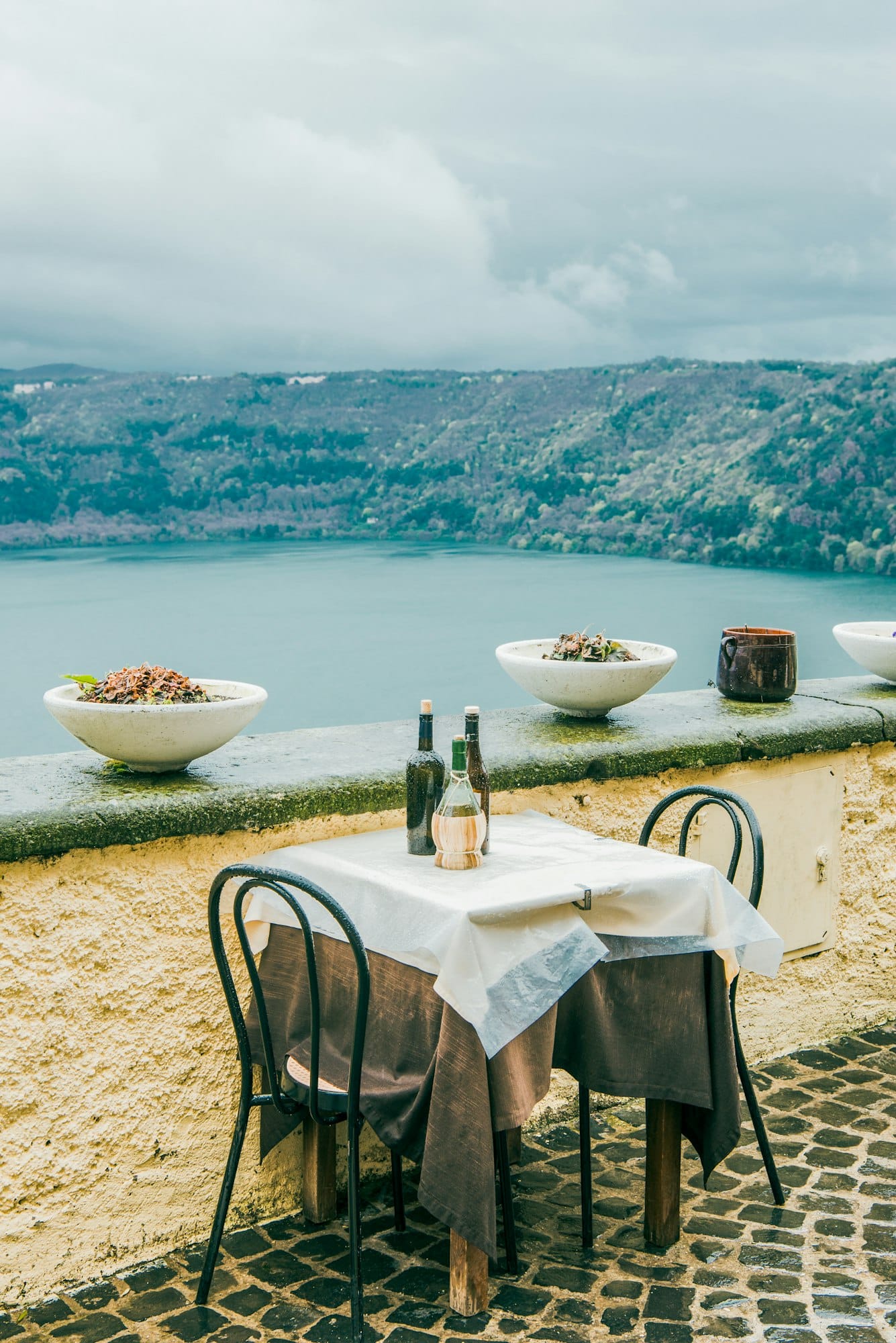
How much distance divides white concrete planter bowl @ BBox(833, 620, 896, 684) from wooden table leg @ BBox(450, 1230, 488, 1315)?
2462mm

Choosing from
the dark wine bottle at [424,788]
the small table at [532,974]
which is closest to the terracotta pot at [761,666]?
the small table at [532,974]

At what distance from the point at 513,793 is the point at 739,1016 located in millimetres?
1133

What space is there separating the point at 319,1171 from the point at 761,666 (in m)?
1.99

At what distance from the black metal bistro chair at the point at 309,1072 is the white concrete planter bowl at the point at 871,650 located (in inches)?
90.8

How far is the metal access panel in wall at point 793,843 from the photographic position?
322 cm

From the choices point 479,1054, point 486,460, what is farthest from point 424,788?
point 486,460

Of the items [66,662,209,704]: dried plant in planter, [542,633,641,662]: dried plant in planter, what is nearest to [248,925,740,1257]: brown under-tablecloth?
[66,662,209,704]: dried plant in planter

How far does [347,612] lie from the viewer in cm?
1254

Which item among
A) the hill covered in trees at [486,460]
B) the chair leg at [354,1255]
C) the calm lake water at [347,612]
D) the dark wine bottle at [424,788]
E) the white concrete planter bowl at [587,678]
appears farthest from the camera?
the calm lake water at [347,612]

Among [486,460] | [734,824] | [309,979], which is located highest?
[486,460]

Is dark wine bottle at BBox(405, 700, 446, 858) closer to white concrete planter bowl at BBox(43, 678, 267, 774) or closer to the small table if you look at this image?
the small table

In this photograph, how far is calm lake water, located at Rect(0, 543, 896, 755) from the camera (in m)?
8.39

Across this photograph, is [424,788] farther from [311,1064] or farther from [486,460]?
[486,460]

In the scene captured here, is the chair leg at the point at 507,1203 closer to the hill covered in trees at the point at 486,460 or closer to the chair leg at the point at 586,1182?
the chair leg at the point at 586,1182
